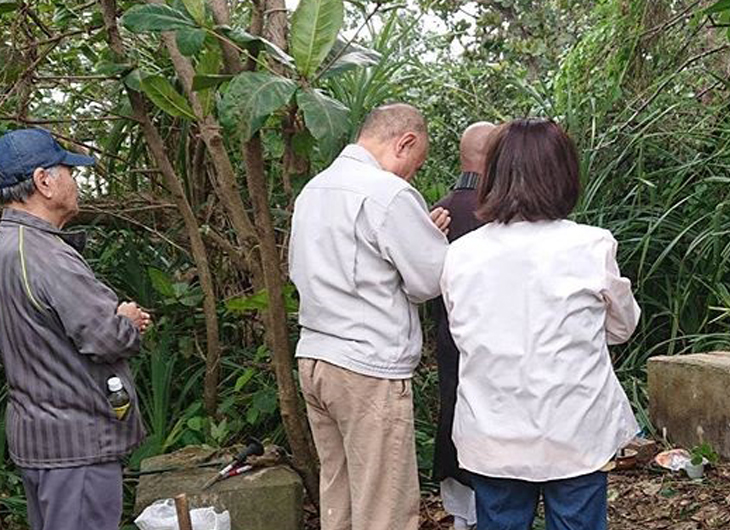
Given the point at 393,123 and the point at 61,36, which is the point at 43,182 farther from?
the point at 61,36

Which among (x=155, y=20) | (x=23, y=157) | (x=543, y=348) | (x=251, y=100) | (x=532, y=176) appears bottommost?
(x=543, y=348)

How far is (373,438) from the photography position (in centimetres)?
286

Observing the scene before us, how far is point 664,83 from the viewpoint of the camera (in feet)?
19.2

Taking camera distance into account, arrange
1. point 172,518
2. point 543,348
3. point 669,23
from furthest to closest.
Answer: point 669,23
point 172,518
point 543,348

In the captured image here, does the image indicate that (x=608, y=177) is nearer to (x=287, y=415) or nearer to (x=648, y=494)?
(x=648, y=494)

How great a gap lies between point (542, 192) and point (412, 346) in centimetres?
68

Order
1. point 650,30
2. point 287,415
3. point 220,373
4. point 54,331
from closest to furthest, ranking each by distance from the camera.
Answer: point 54,331, point 287,415, point 220,373, point 650,30

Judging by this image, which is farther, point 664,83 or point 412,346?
point 664,83

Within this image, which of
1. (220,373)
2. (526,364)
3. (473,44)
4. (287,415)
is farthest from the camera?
(473,44)

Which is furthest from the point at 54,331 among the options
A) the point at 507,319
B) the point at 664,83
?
→ the point at 664,83

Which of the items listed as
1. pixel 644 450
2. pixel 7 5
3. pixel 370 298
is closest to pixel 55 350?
pixel 370 298

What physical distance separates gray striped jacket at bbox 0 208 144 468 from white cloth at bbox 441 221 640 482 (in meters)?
0.92

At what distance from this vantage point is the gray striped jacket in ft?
8.45

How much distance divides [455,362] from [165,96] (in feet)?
4.49
